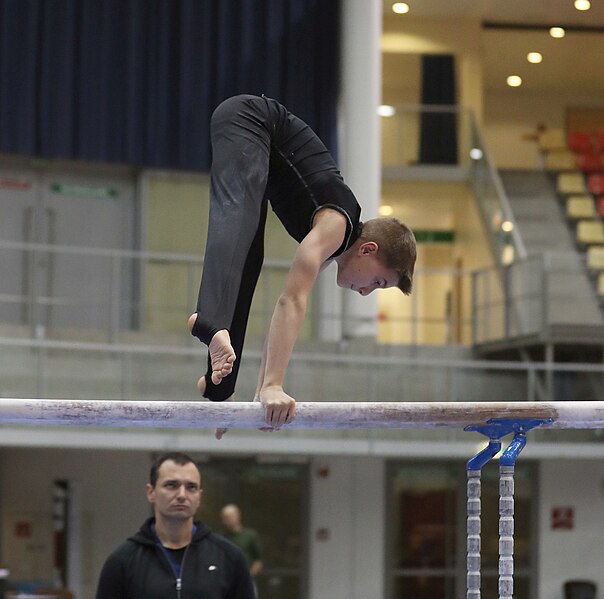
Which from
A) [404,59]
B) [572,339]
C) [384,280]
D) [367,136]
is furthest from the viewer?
[404,59]

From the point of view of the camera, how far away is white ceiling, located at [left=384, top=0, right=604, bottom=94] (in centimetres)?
2205

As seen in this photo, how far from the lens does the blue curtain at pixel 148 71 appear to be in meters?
16.3

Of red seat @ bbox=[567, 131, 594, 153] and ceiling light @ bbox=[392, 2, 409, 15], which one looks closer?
ceiling light @ bbox=[392, 2, 409, 15]

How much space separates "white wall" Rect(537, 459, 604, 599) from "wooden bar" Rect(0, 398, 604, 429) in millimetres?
14061

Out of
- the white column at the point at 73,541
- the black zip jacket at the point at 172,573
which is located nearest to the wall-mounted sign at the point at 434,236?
the white column at the point at 73,541

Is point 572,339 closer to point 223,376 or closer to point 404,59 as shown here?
point 404,59

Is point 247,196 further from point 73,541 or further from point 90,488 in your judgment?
point 90,488

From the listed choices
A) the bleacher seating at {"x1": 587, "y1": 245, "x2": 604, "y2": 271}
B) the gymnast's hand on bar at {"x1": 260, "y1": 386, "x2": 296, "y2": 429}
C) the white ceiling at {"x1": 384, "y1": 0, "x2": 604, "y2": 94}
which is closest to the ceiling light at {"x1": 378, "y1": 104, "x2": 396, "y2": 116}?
the white ceiling at {"x1": 384, "y1": 0, "x2": 604, "y2": 94}

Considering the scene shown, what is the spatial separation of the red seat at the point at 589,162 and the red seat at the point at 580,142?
282 millimetres

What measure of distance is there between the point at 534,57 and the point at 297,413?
21.1 meters

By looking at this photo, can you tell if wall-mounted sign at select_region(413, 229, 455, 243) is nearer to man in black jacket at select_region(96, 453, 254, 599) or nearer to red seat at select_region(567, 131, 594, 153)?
red seat at select_region(567, 131, 594, 153)

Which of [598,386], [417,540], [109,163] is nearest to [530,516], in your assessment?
[417,540]

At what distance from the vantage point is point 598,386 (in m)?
16.1

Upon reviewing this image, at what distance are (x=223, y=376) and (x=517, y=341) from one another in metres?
12.5
